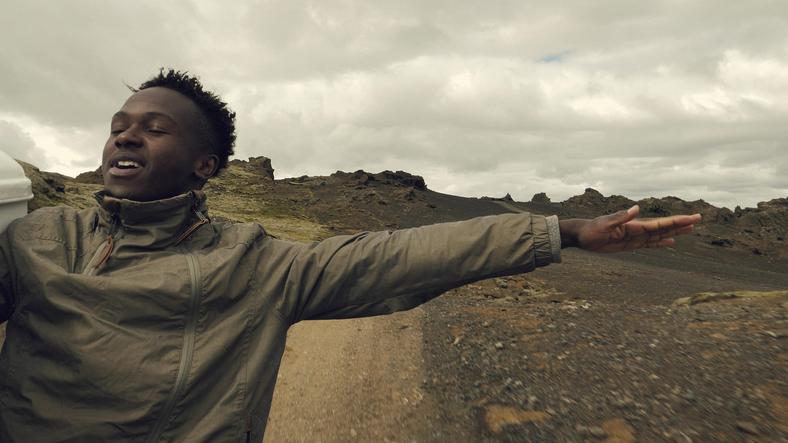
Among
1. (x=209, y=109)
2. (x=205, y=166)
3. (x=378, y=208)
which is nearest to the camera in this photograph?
(x=205, y=166)

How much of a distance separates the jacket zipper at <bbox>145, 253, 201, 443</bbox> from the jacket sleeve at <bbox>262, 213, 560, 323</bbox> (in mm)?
343

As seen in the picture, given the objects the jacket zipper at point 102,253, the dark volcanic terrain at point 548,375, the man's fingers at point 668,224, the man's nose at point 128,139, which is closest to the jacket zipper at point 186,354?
the jacket zipper at point 102,253

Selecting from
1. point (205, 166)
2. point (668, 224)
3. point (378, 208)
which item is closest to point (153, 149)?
point (205, 166)

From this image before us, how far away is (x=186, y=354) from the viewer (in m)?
1.56

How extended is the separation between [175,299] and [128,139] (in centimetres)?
89

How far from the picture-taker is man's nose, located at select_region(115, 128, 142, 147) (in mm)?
1902

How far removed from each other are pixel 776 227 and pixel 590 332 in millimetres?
41357

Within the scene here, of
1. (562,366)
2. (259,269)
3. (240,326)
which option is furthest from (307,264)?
(562,366)

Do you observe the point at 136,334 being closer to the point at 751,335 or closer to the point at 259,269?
the point at 259,269

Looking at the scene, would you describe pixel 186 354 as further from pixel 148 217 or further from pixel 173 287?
pixel 148 217

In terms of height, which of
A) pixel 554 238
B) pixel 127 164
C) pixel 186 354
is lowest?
pixel 186 354

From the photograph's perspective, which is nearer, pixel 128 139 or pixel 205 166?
pixel 128 139

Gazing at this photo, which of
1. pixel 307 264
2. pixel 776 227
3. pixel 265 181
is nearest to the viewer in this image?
pixel 307 264

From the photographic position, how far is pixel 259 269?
1.78 metres
